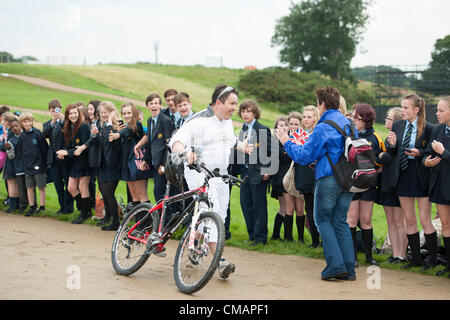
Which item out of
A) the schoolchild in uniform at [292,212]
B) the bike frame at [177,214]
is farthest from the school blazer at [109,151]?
the bike frame at [177,214]

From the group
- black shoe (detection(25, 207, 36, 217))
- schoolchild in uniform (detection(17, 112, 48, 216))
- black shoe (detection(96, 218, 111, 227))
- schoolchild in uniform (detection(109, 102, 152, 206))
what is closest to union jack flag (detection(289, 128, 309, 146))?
schoolchild in uniform (detection(109, 102, 152, 206))

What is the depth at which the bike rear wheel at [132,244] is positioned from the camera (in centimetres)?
663

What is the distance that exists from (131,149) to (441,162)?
222 inches

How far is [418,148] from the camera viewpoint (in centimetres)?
754

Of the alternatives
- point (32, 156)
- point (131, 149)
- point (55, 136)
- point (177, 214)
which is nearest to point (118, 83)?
point (32, 156)

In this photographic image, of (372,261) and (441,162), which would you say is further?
(372,261)

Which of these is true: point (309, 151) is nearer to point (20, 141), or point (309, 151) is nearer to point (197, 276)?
point (197, 276)

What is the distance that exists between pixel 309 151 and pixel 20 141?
25.2ft

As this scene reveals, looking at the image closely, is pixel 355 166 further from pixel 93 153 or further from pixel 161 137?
pixel 93 153

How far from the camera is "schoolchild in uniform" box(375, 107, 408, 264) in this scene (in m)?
7.80

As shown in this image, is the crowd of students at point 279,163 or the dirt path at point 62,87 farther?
the dirt path at point 62,87

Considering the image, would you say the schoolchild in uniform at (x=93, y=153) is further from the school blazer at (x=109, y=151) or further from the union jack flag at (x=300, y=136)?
the union jack flag at (x=300, y=136)

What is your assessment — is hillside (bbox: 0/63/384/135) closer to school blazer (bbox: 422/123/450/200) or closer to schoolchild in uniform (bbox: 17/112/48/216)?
schoolchild in uniform (bbox: 17/112/48/216)

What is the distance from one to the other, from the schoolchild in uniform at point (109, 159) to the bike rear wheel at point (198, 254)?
461 centimetres
